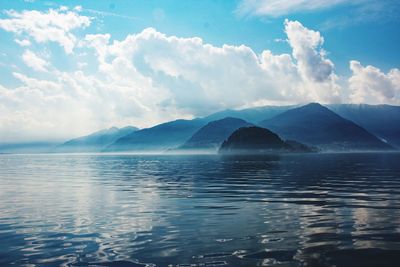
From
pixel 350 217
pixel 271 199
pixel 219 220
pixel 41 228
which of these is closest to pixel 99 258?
pixel 41 228

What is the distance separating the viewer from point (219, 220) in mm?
25391

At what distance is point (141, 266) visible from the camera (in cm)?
1537

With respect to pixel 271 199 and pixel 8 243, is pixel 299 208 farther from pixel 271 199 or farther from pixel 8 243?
pixel 8 243

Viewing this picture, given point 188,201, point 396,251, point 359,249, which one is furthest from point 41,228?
point 396,251

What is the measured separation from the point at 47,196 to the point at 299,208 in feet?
85.1

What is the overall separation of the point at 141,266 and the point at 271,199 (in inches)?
903

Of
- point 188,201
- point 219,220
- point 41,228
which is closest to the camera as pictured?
point 41,228

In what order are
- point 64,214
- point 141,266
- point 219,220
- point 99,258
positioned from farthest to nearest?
1. point 64,214
2. point 219,220
3. point 99,258
4. point 141,266

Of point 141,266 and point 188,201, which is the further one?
point 188,201

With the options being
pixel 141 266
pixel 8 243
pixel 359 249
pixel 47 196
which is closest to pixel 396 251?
pixel 359 249

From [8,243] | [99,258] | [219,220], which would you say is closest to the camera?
[99,258]

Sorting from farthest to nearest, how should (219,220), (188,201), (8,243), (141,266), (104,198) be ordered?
(104,198), (188,201), (219,220), (8,243), (141,266)

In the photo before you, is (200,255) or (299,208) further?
(299,208)

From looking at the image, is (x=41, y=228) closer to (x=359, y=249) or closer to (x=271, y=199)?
(x=359, y=249)
